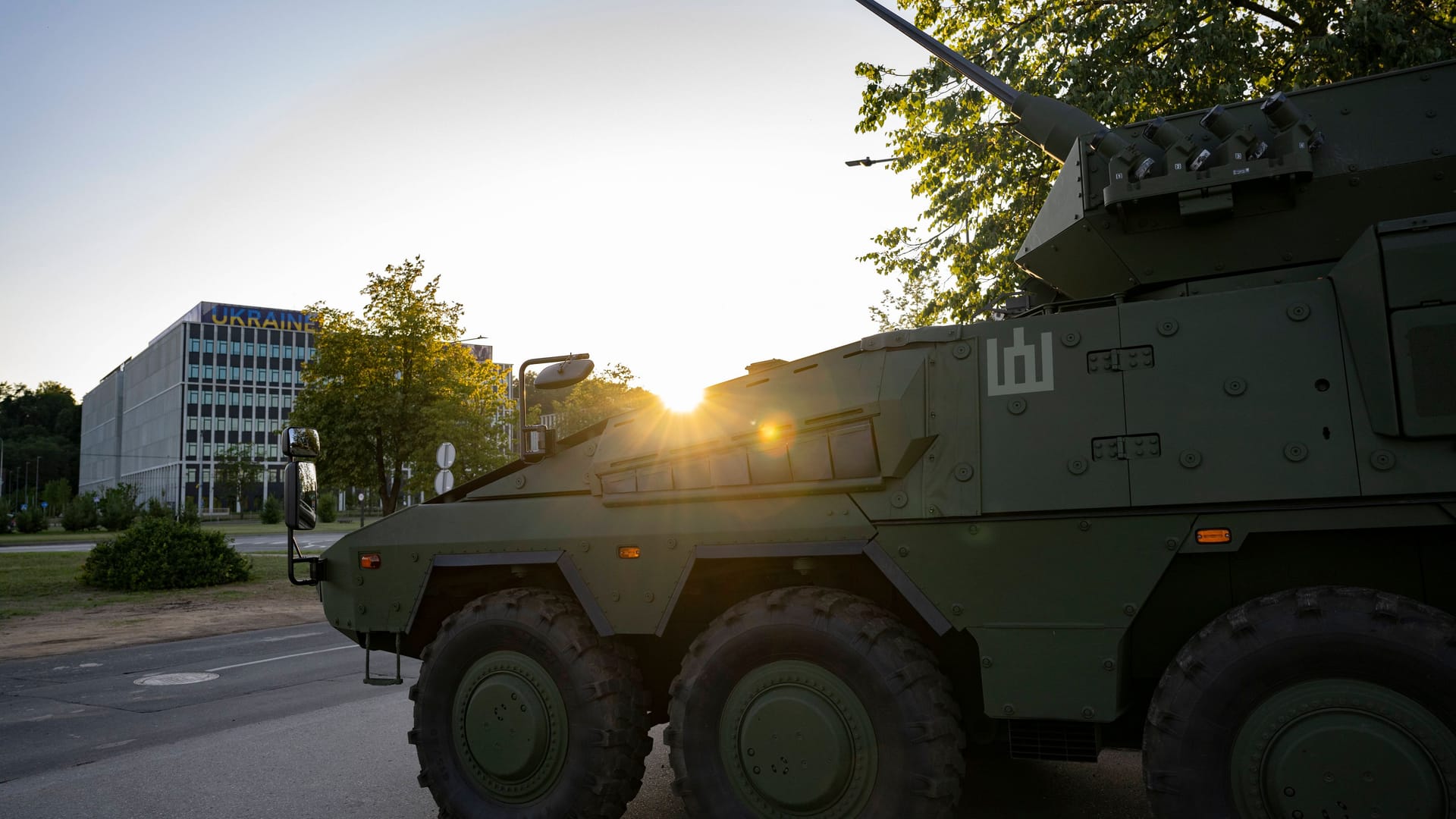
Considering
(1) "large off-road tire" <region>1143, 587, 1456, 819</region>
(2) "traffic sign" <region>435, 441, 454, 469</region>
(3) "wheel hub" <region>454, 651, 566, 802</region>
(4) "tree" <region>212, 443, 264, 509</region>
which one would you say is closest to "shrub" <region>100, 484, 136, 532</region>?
(2) "traffic sign" <region>435, 441, 454, 469</region>

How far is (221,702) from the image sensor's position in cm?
876

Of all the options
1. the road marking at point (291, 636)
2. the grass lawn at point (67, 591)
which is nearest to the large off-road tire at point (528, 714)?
the road marking at point (291, 636)

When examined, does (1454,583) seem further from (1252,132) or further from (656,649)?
(656,649)

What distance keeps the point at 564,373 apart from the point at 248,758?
12.9 ft

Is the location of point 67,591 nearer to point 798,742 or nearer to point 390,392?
point 390,392

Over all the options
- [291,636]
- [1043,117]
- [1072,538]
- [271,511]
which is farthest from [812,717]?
[271,511]

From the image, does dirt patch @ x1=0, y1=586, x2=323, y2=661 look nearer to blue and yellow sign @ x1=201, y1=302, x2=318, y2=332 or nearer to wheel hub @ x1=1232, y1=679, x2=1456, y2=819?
wheel hub @ x1=1232, y1=679, x2=1456, y2=819

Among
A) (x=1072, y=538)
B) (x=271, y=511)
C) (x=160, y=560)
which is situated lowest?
(x=160, y=560)

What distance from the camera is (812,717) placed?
359 cm

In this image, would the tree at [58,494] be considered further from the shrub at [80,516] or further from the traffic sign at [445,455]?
the traffic sign at [445,455]

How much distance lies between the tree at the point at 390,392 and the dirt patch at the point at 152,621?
3405 millimetres

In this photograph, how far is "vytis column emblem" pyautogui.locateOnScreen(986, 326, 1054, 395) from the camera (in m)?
3.54

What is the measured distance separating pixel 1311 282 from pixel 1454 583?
3.49ft

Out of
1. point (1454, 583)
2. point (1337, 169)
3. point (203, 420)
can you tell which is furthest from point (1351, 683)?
point (203, 420)
